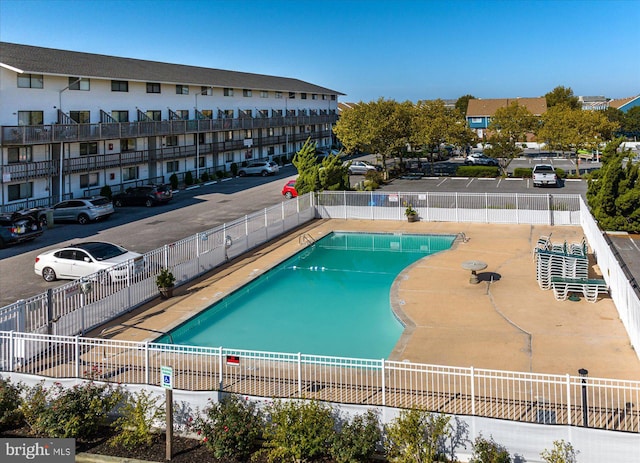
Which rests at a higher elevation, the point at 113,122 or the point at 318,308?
the point at 113,122

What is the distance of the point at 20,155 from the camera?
36.4 meters

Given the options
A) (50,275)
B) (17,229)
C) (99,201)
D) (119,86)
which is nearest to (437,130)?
(119,86)

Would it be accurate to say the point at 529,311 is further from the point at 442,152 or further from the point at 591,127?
the point at 442,152

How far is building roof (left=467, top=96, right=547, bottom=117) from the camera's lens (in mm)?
100812

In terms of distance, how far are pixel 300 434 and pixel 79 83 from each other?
3713 cm

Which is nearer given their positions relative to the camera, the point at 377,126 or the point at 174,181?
the point at 174,181

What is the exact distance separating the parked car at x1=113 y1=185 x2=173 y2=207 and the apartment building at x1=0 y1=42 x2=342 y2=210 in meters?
3.02

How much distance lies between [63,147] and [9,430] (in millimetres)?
30778

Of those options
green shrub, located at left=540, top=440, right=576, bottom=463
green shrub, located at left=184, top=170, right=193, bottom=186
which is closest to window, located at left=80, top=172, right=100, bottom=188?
green shrub, located at left=184, top=170, right=193, bottom=186

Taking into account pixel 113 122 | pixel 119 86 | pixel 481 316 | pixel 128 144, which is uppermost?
pixel 119 86

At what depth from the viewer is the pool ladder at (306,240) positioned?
93.6 ft

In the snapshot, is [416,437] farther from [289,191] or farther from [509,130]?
[509,130]

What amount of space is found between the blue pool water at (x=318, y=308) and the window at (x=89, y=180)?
2026cm

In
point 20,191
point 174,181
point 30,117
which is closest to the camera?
point 20,191
